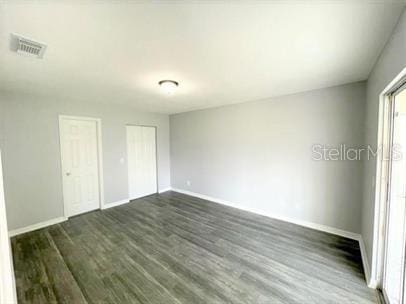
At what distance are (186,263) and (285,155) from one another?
2.49 metres

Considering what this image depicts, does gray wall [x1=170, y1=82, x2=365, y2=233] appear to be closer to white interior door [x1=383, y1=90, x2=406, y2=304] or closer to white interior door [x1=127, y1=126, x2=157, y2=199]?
white interior door [x1=383, y1=90, x2=406, y2=304]

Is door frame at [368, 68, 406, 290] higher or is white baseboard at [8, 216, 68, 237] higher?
door frame at [368, 68, 406, 290]

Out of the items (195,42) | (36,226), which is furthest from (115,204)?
(195,42)

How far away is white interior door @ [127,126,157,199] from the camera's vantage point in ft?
15.7

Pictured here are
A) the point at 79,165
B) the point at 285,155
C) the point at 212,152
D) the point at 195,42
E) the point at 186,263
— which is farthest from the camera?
the point at 212,152

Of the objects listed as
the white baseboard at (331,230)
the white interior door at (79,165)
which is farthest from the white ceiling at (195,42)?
the white baseboard at (331,230)

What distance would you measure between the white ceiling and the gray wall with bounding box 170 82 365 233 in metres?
0.56

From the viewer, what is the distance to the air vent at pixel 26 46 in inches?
59.1

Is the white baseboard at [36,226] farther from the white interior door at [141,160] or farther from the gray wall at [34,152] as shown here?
the white interior door at [141,160]

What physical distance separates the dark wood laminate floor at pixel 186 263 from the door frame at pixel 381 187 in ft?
0.76

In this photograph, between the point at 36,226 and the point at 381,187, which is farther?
the point at 36,226

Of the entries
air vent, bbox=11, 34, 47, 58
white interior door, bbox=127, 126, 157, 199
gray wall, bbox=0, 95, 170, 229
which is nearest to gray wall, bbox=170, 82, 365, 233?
white interior door, bbox=127, 126, 157, 199

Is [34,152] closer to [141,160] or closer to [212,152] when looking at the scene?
[141,160]

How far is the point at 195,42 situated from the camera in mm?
1576
